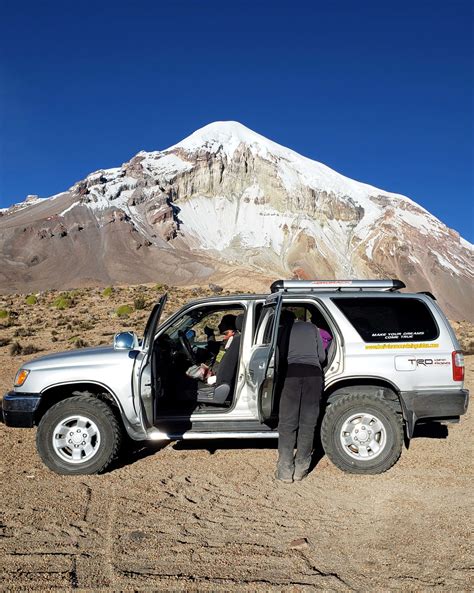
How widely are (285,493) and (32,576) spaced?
256 cm

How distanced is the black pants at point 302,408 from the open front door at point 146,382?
53.7 inches

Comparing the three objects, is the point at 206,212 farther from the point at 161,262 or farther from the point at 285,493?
the point at 285,493

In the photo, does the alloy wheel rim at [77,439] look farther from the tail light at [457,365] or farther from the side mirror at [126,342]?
the tail light at [457,365]

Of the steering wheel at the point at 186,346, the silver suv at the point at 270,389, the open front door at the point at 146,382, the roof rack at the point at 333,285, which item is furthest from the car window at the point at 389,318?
the open front door at the point at 146,382

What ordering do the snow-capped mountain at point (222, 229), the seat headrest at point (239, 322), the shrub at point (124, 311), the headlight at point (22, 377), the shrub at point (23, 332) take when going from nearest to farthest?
the headlight at point (22, 377)
the seat headrest at point (239, 322)
the shrub at point (23, 332)
the shrub at point (124, 311)
the snow-capped mountain at point (222, 229)

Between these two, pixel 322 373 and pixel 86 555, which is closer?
pixel 86 555

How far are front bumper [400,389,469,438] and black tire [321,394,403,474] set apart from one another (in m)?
0.15

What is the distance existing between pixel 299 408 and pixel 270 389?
484 mm

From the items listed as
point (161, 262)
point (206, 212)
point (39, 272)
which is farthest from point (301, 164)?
point (39, 272)

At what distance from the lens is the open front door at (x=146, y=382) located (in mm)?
5949

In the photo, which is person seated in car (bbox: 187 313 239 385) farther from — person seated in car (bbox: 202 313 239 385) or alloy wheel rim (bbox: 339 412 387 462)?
alloy wheel rim (bbox: 339 412 387 462)

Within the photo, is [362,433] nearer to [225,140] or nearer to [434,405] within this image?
[434,405]

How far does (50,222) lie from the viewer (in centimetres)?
9825

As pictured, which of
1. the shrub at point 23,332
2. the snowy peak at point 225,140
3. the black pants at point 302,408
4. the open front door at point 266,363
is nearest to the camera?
the open front door at point 266,363
